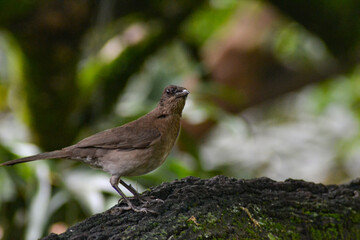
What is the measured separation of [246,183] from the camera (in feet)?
7.84

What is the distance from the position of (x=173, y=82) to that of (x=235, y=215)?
3.67 m

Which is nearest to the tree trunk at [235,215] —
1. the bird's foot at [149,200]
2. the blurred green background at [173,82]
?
the bird's foot at [149,200]

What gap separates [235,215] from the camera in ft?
7.01

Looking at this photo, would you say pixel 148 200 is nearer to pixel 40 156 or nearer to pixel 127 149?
pixel 127 149

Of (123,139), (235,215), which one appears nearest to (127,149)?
(123,139)

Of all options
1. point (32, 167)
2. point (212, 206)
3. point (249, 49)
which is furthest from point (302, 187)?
point (249, 49)

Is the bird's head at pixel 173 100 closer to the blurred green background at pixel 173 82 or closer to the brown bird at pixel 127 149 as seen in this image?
the brown bird at pixel 127 149

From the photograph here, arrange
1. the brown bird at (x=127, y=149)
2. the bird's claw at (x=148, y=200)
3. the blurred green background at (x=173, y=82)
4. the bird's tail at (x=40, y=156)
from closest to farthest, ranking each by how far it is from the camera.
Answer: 1. the bird's claw at (x=148, y=200)
2. the bird's tail at (x=40, y=156)
3. the brown bird at (x=127, y=149)
4. the blurred green background at (x=173, y=82)

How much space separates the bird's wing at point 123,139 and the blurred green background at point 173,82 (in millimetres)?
1622

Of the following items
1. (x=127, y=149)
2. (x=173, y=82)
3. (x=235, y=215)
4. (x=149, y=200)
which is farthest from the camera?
(x=173, y=82)

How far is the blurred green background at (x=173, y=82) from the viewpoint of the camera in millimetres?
4664

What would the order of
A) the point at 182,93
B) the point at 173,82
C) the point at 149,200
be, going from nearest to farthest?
1. the point at 149,200
2. the point at 182,93
3. the point at 173,82

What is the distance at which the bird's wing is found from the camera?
2.72 m

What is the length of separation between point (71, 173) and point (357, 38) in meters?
3.33
